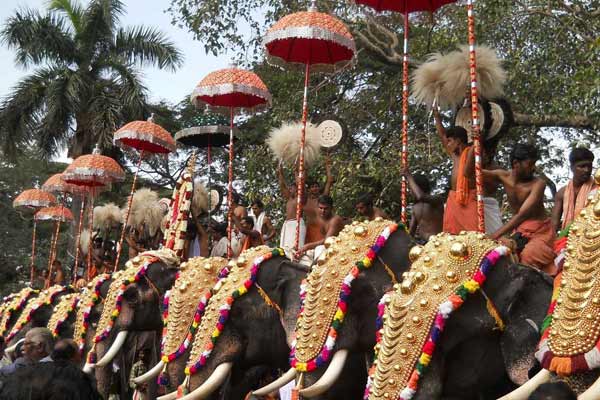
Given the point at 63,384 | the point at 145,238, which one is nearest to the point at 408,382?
the point at 63,384

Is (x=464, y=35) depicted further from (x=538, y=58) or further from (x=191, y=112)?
(x=191, y=112)

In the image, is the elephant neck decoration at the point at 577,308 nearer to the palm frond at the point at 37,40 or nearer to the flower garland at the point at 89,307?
the flower garland at the point at 89,307

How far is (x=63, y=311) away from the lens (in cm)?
953

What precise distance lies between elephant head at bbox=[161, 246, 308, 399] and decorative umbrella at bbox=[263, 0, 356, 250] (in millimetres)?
1188

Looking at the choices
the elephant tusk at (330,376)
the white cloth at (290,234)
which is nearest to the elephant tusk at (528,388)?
the elephant tusk at (330,376)

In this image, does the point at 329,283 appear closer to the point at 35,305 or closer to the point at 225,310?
the point at 225,310

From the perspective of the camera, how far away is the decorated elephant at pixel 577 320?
3064mm

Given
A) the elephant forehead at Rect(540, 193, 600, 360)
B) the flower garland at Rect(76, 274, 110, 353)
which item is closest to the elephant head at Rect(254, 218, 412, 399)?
the elephant forehead at Rect(540, 193, 600, 360)

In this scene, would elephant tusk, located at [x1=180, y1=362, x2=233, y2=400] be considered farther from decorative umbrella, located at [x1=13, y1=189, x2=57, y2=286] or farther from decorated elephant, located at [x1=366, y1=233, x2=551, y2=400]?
decorative umbrella, located at [x1=13, y1=189, x2=57, y2=286]

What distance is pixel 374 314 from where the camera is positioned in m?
5.01

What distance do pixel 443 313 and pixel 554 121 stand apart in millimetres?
7186

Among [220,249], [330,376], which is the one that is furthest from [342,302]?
[220,249]

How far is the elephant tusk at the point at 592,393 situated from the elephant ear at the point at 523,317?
893 mm

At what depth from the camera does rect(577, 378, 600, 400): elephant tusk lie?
2889mm
